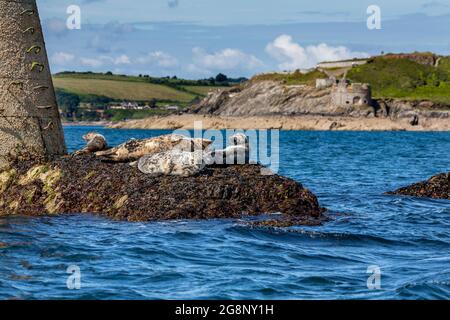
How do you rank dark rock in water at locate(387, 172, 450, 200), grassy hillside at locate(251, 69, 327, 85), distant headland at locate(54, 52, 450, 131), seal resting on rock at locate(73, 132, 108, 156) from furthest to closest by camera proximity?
1. grassy hillside at locate(251, 69, 327, 85)
2. distant headland at locate(54, 52, 450, 131)
3. dark rock in water at locate(387, 172, 450, 200)
4. seal resting on rock at locate(73, 132, 108, 156)

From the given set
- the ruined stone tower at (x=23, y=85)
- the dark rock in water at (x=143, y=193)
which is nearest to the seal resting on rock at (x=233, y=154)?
the dark rock in water at (x=143, y=193)

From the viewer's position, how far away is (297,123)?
497 feet

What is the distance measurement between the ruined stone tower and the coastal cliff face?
12641cm

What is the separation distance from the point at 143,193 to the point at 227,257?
4521mm

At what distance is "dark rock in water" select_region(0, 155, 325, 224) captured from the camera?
731 inches

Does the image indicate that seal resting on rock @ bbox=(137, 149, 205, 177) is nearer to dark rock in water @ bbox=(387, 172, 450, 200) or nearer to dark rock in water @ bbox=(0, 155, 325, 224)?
dark rock in water @ bbox=(0, 155, 325, 224)

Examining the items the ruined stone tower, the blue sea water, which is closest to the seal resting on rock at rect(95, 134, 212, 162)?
the ruined stone tower

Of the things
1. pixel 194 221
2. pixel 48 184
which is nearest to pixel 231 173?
pixel 194 221

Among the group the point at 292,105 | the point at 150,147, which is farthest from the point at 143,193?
the point at 292,105

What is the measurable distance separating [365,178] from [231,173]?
46.6ft

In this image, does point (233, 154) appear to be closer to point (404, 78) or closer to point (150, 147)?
point (150, 147)

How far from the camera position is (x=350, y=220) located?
62.5ft
